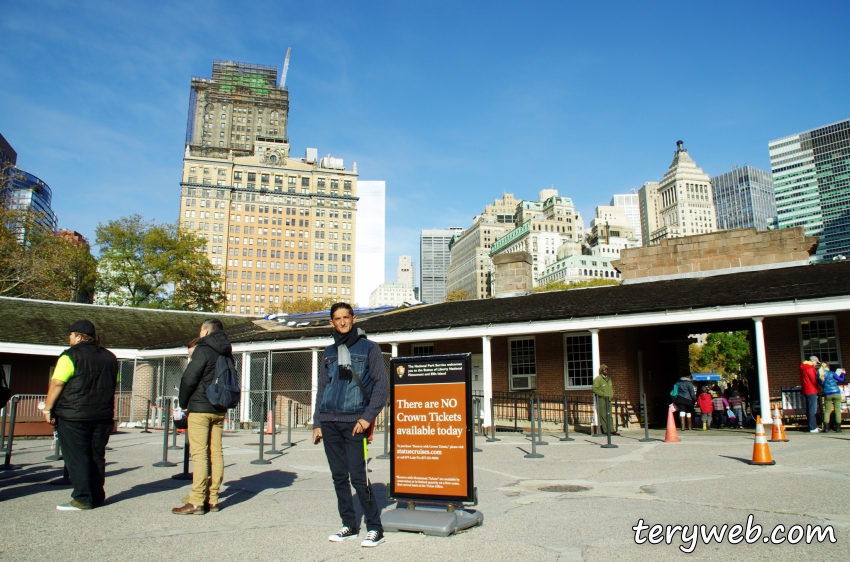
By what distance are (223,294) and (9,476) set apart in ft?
168

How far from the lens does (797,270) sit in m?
18.2

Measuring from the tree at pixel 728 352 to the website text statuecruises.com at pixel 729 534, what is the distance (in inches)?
2409

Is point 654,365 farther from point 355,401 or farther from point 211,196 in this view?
point 211,196

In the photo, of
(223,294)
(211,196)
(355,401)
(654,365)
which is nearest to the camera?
(355,401)

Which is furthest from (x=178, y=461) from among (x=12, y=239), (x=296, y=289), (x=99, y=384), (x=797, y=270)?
(x=296, y=289)

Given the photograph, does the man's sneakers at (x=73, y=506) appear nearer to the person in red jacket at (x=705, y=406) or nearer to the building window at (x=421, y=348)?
the person in red jacket at (x=705, y=406)

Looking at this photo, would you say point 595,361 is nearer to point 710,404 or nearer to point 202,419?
point 710,404

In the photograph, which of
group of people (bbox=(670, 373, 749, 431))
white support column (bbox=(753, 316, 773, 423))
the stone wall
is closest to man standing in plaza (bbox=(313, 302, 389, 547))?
white support column (bbox=(753, 316, 773, 423))

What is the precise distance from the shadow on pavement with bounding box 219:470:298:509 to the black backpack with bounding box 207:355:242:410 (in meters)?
1.36

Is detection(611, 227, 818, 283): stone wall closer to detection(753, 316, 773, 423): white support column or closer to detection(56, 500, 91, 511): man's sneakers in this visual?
detection(753, 316, 773, 423): white support column

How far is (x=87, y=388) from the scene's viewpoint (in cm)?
655

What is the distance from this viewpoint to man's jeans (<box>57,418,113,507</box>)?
645 cm

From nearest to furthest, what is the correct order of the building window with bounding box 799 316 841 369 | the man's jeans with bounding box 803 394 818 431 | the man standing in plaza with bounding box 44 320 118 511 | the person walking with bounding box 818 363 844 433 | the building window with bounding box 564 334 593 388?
the man standing in plaza with bounding box 44 320 118 511, the person walking with bounding box 818 363 844 433, the man's jeans with bounding box 803 394 818 431, the building window with bounding box 799 316 841 369, the building window with bounding box 564 334 593 388

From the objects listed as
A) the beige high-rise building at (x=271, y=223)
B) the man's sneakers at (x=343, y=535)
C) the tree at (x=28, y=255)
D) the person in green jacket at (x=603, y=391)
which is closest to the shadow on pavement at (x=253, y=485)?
the man's sneakers at (x=343, y=535)
